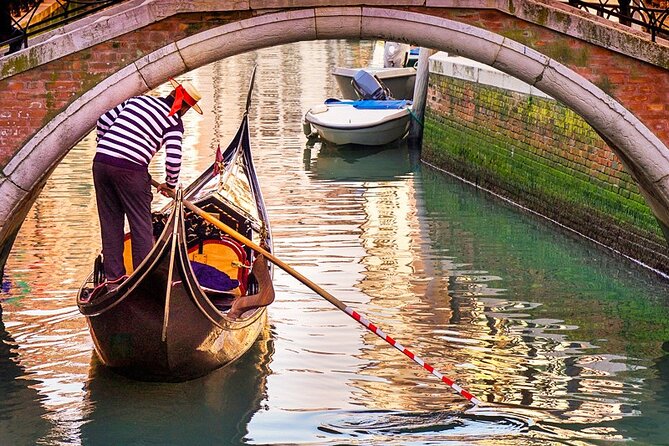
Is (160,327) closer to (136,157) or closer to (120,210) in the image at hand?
(120,210)

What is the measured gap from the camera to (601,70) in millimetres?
5070

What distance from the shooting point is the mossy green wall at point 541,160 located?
7.06 metres

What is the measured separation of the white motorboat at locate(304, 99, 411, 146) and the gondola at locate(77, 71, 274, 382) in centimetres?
597

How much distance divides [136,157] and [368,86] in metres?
7.90

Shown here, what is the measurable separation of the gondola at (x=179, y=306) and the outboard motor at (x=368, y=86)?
691 cm

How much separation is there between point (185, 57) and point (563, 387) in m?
1.85

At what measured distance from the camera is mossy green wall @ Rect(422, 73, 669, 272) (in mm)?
7059

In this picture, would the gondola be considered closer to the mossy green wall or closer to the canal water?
the canal water


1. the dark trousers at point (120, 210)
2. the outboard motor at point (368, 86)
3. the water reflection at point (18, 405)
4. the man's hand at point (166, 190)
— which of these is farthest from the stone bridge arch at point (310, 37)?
the outboard motor at point (368, 86)

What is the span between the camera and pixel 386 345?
559cm

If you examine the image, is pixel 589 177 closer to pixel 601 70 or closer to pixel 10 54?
pixel 601 70

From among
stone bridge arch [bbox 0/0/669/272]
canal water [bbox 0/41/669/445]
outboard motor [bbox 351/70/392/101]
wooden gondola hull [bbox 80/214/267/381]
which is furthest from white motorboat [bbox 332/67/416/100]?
wooden gondola hull [bbox 80/214/267/381]

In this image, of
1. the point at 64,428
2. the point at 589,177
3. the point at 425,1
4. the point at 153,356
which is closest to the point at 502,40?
the point at 425,1

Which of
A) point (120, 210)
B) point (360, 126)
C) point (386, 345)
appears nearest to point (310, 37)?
point (120, 210)
